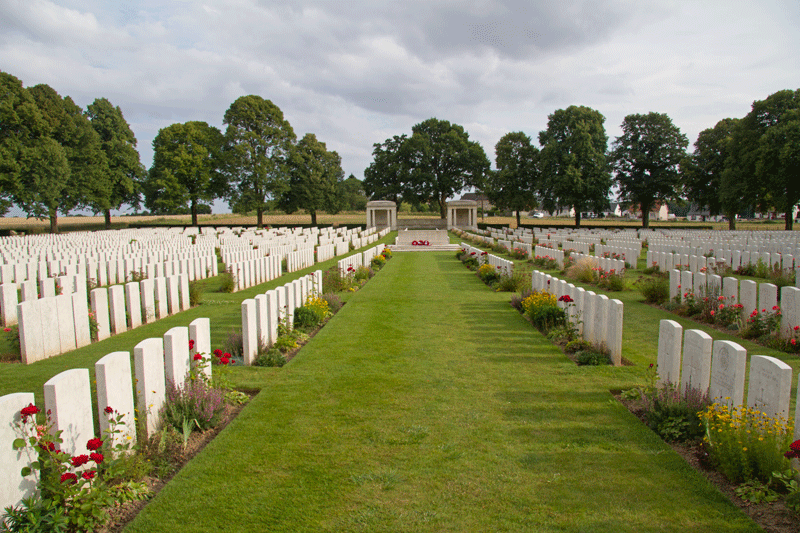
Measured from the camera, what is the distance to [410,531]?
260cm

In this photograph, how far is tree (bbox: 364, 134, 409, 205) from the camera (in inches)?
2287

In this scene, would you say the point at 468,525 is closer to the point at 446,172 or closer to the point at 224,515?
the point at 224,515

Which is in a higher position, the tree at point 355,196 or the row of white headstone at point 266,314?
the tree at point 355,196

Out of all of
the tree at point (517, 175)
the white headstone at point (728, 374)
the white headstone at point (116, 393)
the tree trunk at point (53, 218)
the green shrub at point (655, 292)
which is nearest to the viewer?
the white headstone at point (116, 393)

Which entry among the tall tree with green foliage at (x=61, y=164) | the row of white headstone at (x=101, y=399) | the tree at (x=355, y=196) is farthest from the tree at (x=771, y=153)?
the tree at (x=355, y=196)

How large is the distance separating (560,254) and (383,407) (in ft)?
44.7

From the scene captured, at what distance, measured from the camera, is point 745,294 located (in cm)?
698

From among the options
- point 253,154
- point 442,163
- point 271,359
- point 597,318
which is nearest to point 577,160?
point 442,163

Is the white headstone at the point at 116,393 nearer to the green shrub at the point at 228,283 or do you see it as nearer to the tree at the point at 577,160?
the green shrub at the point at 228,283

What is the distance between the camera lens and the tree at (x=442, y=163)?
58.0 metres

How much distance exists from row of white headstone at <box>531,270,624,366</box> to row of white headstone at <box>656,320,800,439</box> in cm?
107

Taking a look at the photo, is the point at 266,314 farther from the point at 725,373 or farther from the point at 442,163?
the point at 442,163

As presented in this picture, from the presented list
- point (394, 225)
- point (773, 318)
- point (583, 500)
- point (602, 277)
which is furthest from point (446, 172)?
point (583, 500)

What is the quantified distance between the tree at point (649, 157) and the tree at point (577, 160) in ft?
6.23
